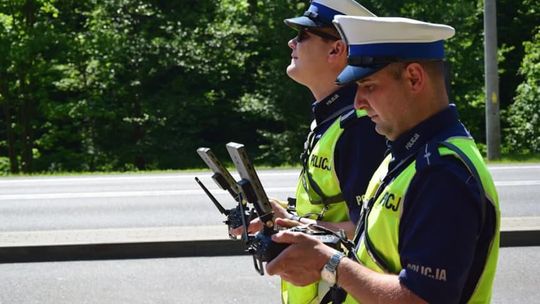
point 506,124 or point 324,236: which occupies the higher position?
point 324,236

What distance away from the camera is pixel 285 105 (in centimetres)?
3005

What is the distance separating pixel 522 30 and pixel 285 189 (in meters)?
25.3

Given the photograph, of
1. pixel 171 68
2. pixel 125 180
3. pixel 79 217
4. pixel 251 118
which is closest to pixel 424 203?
pixel 79 217

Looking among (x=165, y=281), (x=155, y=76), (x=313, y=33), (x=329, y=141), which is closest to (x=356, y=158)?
(x=329, y=141)

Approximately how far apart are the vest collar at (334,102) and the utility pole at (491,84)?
16.9 metres

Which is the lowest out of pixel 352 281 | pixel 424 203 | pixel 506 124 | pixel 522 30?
pixel 506 124

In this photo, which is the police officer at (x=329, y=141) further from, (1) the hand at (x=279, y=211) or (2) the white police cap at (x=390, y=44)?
(2) the white police cap at (x=390, y=44)

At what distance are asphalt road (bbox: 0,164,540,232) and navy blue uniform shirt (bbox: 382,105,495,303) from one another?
8.32 metres

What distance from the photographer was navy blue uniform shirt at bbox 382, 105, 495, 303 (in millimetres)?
2238

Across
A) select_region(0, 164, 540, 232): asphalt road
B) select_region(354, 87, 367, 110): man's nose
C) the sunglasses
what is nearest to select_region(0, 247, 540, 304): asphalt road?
select_region(0, 164, 540, 232): asphalt road

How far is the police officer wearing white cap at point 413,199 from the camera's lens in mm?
2260

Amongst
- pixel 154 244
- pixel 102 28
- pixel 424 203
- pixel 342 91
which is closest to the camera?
pixel 424 203

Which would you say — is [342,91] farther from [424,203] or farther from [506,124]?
[506,124]

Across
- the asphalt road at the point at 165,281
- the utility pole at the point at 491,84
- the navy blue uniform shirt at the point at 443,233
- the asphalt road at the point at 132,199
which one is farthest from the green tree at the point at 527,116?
the navy blue uniform shirt at the point at 443,233
